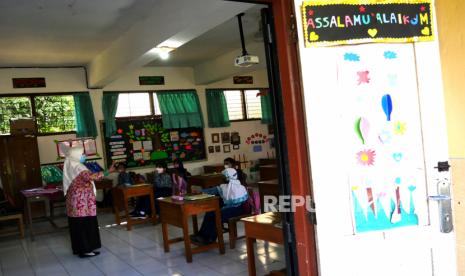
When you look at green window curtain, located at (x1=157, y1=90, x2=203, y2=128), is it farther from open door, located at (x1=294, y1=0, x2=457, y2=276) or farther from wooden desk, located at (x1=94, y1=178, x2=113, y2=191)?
open door, located at (x1=294, y1=0, x2=457, y2=276)

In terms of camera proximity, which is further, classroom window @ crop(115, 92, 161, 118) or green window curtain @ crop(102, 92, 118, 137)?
classroom window @ crop(115, 92, 161, 118)

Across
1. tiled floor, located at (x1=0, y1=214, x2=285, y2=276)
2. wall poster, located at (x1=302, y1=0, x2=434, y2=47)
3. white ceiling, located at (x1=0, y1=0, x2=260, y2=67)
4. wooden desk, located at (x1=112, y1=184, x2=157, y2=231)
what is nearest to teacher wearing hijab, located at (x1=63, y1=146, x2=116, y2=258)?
tiled floor, located at (x1=0, y1=214, x2=285, y2=276)

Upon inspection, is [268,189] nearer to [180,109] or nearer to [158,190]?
[158,190]

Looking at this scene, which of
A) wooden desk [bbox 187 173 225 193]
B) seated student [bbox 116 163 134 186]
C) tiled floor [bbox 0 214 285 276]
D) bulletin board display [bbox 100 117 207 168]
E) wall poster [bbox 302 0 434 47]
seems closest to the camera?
wall poster [bbox 302 0 434 47]

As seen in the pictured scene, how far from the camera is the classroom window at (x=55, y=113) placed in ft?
25.8

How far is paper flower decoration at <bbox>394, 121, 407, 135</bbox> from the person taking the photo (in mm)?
1874

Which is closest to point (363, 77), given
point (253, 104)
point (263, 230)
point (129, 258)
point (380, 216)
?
point (380, 216)

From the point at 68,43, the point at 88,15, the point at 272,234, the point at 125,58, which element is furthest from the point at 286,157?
the point at 68,43

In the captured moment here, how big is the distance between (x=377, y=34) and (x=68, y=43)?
5.59m

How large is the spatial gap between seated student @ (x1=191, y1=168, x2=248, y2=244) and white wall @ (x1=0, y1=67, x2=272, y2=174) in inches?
170

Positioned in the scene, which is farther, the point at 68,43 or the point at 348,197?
the point at 68,43

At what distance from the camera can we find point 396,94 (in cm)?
187

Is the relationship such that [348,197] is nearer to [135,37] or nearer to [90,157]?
[135,37]

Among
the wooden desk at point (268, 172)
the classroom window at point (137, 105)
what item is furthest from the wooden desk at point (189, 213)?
the classroom window at point (137, 105)
